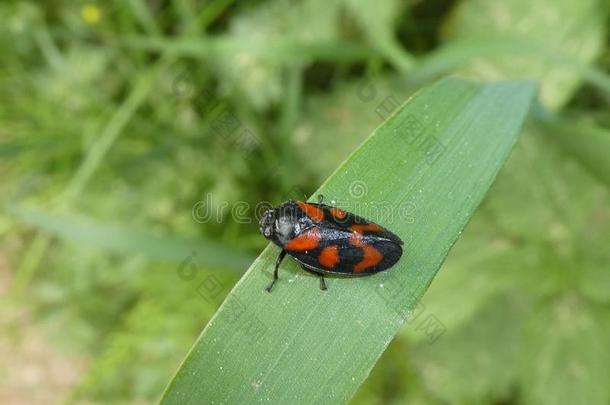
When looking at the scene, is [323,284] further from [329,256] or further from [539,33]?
[539,33]

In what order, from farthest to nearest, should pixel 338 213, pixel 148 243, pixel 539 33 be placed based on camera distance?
pixel 539 33 < pixel 148 243 < pixel 338 213

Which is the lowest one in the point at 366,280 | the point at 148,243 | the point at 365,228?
the point at 366,280

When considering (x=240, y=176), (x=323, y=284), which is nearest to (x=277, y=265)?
(x=323, y=284)

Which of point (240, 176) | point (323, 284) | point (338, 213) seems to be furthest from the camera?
point (240, 176)

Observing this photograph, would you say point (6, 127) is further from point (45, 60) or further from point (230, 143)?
point (230, 143)

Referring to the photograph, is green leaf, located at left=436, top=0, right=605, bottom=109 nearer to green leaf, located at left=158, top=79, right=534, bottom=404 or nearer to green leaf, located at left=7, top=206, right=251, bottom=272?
green leaf, located at left=158, top=79, right=534, bottom=404

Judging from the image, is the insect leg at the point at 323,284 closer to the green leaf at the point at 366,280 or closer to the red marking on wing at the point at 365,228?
the green leaf at the point at 366,280

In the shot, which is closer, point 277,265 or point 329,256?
point 277,265

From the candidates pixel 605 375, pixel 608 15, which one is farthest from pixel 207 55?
pixel 605 375
